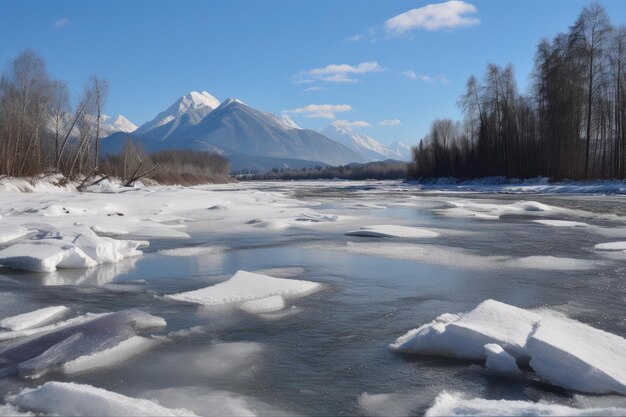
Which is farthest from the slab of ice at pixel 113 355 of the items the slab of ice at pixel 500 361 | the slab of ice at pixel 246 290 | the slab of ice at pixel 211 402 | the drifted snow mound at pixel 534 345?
the slab of ice at pixel 500 361

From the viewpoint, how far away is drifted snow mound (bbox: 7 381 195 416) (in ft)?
9.84

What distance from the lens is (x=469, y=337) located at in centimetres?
425

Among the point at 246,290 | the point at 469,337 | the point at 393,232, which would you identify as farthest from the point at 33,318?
the point at 393,232

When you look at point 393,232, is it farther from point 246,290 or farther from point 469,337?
point 469,337

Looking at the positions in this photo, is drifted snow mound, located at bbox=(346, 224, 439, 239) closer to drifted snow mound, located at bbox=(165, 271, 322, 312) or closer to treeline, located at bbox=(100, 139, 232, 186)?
drifted snow mound, located at bbox=(165, 271, 322, 312)

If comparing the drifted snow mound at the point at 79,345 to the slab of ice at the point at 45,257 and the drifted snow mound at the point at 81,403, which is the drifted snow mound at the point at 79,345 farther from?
the slab of ice at the point at 45,257

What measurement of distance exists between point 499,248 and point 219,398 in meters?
8.27

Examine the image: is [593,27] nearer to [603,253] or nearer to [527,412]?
[603,253]

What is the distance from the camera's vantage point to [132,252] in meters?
9.50

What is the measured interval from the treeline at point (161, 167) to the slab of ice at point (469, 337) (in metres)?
33.3

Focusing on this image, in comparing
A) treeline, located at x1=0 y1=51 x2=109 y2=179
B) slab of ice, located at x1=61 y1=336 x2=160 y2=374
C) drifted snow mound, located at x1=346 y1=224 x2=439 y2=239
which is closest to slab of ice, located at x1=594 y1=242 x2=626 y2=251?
drifted snow mound, located at x1=346 y1=224 x2=439 y2=239

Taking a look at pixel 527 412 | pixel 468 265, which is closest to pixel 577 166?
pixel 468 265

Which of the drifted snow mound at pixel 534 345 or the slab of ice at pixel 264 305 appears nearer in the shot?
the drifted snow mound at pixel 534 345

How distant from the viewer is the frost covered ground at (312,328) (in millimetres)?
3396
